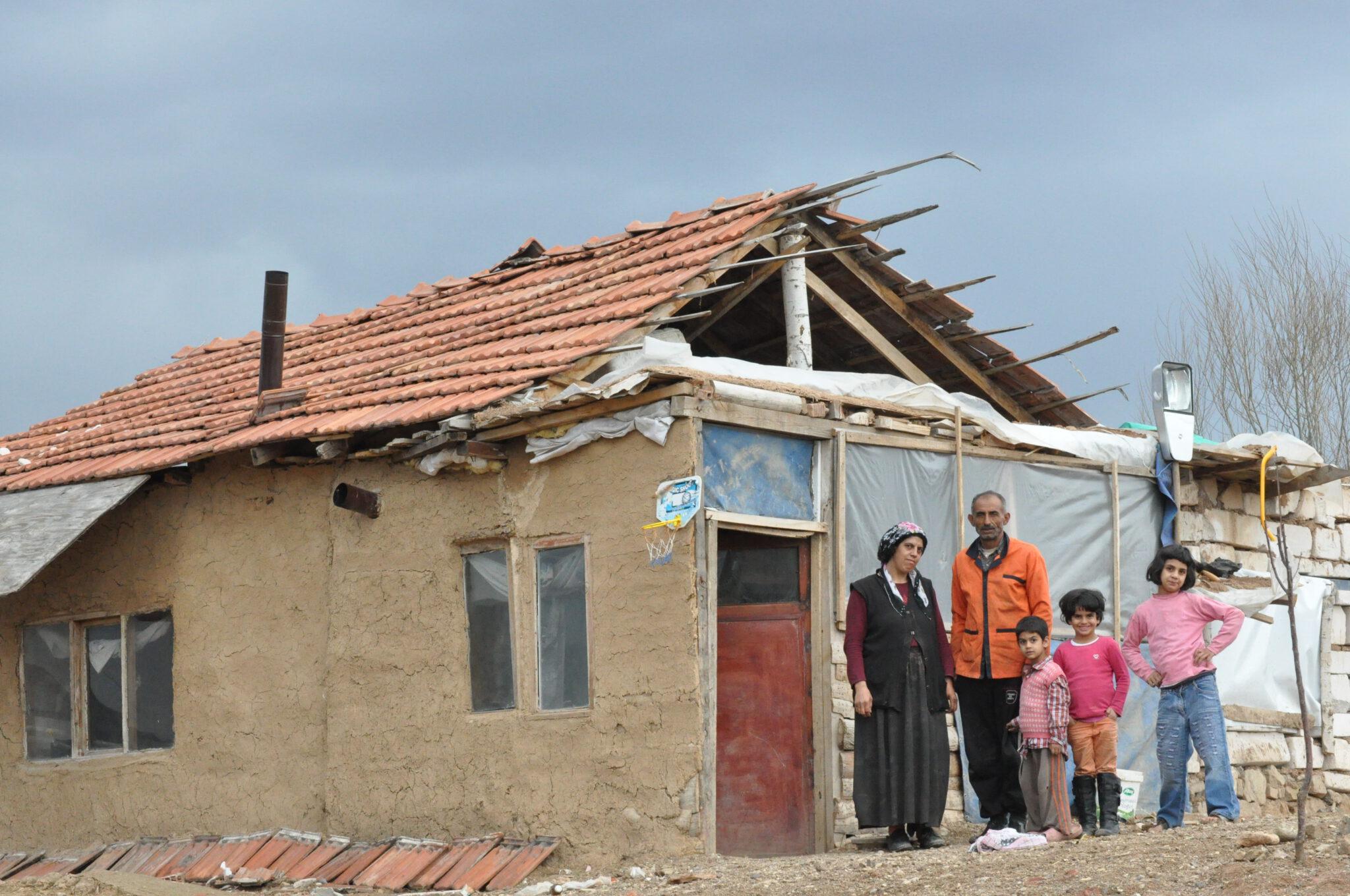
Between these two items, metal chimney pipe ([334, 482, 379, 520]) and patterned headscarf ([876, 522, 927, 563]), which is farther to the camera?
metal chimney pipe ([334, 482, 379, 520])

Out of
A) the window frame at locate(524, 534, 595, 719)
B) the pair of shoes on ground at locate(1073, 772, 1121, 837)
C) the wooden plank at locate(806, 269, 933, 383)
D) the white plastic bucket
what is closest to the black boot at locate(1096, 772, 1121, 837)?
the pair of shoes on ground at locate(1073, 772, 1121, 837)

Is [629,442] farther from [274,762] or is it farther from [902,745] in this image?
[274,762]

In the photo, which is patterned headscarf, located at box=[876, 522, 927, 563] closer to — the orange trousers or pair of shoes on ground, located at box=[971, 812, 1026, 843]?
the orange trousers

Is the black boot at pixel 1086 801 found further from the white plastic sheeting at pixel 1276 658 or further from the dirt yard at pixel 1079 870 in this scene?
the white plastic sheeting at pixel 1276 658

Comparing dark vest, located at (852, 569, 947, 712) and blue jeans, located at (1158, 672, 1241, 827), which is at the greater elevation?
dark vest, located at (852, 569, 947, 712)

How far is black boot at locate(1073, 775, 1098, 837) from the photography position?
298 inches

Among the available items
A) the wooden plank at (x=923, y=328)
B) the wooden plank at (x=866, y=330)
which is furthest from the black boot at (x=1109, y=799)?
the wooden plank at (x=923, y=328)

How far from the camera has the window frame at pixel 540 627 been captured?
8508 millimetres

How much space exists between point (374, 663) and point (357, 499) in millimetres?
998

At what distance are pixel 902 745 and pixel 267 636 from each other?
4383 mm

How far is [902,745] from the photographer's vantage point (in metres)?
7.87

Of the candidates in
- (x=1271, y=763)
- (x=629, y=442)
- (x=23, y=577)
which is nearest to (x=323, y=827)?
(x=23, y=577)

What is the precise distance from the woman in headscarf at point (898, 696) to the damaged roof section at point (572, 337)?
1862 mm

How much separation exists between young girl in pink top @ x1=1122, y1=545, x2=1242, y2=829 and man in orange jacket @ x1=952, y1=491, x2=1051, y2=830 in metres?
0.64
